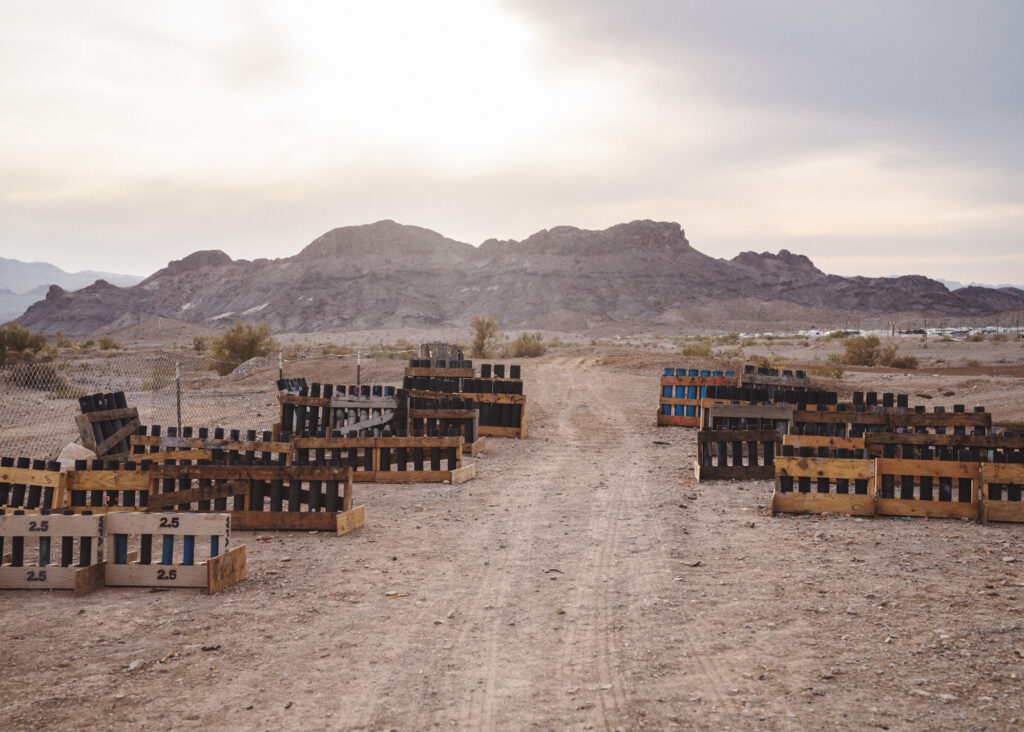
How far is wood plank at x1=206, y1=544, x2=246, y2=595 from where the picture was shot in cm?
670

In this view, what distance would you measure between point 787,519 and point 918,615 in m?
3.16

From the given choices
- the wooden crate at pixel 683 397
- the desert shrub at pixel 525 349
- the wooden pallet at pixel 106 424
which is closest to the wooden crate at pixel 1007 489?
the wooden crate at pixel 683 397

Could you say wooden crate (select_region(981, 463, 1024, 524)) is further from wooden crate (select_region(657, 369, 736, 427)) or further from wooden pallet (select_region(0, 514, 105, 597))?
wooden crate (select_region(657, 369, 736, 427))

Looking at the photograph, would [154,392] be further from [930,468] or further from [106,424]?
[930,468]

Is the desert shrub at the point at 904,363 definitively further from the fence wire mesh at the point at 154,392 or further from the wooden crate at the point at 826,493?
the wooden crate at the point at 826,493

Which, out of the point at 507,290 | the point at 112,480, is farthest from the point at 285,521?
the point at 507,290

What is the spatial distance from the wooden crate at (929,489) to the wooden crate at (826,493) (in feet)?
0.44

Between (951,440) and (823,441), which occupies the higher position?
(951,440)

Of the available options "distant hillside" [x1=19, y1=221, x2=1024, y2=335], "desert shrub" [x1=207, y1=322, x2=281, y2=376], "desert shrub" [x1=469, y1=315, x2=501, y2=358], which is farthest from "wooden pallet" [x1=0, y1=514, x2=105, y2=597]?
"distant hillside" [x1=19, y1=221, x2=1024, y2=335]

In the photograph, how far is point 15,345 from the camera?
33719 millimetres

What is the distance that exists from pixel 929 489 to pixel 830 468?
110 cm

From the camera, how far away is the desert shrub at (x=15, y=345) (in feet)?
108

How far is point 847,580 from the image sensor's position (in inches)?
270

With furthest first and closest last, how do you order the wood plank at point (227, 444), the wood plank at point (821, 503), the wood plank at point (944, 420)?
the wood plank at point (944, 420) → the wood plank at point (227, 444) → the wood plank at point (821, 503)
